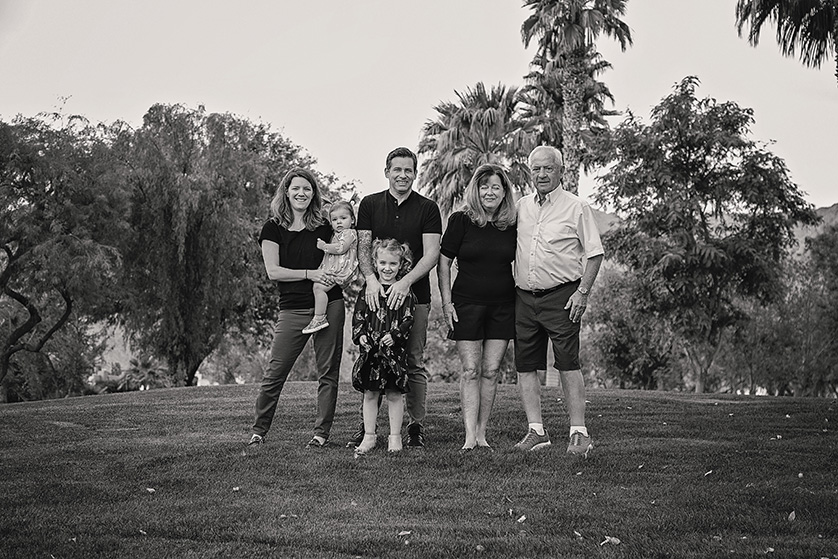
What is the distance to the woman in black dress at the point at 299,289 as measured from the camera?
7332 mm

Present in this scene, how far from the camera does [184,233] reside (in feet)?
82.4

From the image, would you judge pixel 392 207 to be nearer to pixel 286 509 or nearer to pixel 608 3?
pixel 286 509

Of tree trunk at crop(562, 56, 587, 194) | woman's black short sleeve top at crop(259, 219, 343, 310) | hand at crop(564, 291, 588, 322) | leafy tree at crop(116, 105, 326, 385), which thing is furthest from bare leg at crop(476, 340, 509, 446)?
tree trunk at crop(562, 56, 587, 194)

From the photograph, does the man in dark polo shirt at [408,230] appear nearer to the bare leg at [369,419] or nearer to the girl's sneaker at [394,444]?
the bare leg at [369,419]

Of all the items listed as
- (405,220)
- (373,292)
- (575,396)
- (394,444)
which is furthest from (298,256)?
(575,396)

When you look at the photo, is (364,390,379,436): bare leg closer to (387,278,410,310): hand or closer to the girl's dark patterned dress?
the girl's dark patterned dress

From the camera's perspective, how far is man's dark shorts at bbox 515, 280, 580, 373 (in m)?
6.74

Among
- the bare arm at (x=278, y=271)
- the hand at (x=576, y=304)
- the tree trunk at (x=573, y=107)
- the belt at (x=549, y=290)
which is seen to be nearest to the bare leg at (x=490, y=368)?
the belt at (x=549, y=290)

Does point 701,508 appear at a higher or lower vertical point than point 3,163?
lower

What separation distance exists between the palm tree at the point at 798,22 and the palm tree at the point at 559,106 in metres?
13.3

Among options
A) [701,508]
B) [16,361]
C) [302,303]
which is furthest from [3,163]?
[701,508]

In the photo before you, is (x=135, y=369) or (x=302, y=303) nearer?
(x=302, y=303)

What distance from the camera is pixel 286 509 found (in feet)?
17.5

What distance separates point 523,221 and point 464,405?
1.52 metres
